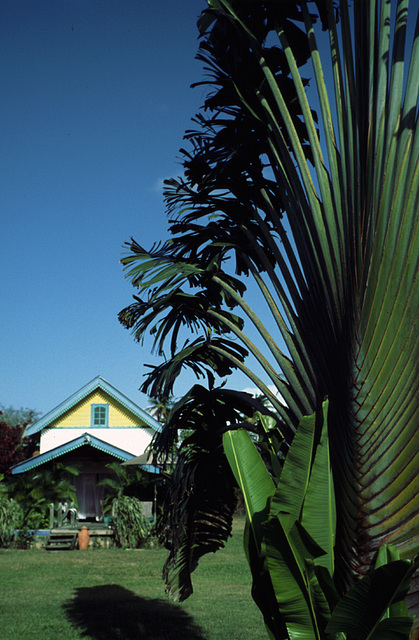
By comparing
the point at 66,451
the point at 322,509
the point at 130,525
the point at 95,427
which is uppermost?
the point at 95,427

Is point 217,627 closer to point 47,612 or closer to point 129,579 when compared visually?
point 47,612

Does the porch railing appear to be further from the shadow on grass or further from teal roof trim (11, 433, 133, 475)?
the shadow on grass

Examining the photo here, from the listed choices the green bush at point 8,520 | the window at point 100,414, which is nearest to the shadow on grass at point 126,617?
the green bush at point 8,520

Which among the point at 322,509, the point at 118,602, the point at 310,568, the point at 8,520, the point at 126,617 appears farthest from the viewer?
A: the point at 8,520

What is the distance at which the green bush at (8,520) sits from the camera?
20109mm

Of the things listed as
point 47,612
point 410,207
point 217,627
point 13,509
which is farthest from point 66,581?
point 410,207

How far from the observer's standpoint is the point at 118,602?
1148cm

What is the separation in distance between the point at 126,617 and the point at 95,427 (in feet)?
57.8

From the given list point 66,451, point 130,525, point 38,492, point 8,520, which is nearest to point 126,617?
point 130,525

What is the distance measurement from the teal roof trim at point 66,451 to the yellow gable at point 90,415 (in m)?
4.06

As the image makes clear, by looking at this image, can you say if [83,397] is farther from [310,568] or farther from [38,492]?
[310,568]

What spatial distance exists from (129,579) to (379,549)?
1187cm

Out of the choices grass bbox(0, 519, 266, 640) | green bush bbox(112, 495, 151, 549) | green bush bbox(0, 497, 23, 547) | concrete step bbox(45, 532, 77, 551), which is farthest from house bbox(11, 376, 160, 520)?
grass bbox(0, 519, 266, 640)

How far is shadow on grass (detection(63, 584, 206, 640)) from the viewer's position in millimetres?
9188
